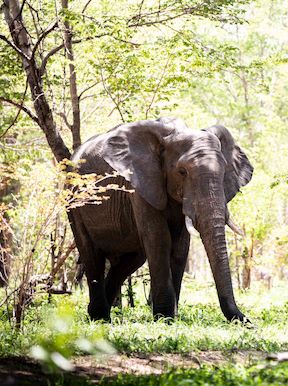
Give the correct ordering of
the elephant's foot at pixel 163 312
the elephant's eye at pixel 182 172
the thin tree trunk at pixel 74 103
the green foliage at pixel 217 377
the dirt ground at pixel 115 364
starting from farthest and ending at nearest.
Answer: the thin tree trunk at pixel 74 103, the elephant's eye at pixel 182 172, the elephant's foot at pixel 163 312, the dirt ground at pixel 115 364, the green foliage at pixel 217 377

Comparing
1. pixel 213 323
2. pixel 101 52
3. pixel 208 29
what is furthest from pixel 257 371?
pixel 208 29

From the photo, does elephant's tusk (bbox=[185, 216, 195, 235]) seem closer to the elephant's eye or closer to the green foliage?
the elephant's eye

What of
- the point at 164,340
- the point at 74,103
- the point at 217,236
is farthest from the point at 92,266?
the point at 164,340

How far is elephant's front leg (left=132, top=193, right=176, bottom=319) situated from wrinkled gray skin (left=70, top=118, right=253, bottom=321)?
0.04ft

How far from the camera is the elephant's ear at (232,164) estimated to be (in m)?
11.1

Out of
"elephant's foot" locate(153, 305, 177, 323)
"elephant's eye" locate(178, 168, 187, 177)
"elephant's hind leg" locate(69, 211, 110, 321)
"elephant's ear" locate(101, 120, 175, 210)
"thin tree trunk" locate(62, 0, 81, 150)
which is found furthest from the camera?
"thin tree trunk" locate(62, 0, 81, 150)

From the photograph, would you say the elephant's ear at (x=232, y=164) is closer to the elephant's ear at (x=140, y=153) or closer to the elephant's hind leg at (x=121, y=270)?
the elephant's ear at (x=140, y=153)

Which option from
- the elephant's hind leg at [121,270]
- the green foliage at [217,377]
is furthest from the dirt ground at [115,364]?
the elephant's hind leg at [121,270]

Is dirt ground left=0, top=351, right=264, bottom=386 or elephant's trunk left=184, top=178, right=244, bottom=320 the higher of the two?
elephant's trunk left=184, top=178, right=244, bottom=320

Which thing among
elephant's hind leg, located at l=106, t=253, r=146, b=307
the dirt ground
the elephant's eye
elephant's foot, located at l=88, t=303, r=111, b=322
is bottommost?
the dirt ground

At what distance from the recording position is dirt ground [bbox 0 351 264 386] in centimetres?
597

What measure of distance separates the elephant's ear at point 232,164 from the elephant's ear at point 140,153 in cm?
77

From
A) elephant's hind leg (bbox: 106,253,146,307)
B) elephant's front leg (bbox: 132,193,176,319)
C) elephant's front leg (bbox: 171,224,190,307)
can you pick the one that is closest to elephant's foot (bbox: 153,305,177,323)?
elephant's front leg (bbox: 132,193,176,319)

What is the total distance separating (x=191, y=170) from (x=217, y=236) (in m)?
1.00
